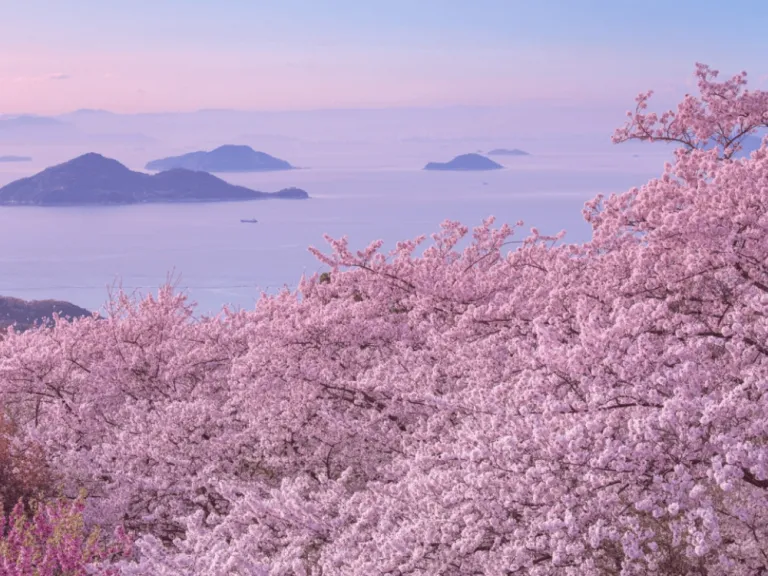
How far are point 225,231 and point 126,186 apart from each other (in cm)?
4819

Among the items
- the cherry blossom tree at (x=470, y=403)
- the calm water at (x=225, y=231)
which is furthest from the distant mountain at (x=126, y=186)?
the cherry blossom tree at (x=470, y=403)

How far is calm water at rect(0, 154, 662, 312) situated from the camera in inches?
3201

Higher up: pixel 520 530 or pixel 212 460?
pixel 520 530

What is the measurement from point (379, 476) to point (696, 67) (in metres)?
6.84

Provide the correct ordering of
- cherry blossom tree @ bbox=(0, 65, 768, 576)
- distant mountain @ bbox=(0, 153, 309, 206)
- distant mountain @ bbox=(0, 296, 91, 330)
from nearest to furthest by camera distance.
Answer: cherry blossom tree @ bbox=(0, 65, 768, 576)
distant mountain @ bbox=(0, 296, 91, 330)
distant mountain @ bbox=(0, 153, 309, 206)

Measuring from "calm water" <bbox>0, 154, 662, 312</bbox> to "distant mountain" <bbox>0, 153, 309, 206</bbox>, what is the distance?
267 cm

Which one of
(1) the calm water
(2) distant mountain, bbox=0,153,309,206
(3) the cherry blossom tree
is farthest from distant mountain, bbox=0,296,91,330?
(2) distant mountain, bbox=0,153,309,206

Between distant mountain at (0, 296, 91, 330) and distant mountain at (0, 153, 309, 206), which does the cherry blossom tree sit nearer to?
distant mountain at (0, 296, 91, 330)

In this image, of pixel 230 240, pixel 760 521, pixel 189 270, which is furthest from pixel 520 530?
pixel 230 240

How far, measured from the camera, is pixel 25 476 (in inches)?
525

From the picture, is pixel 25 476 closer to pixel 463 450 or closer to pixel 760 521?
pixel 463 450

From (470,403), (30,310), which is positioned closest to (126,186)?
(30,310)

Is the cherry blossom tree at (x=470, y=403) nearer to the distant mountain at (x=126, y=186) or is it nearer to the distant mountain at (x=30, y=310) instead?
the distant mountain at (x=30, y=310)

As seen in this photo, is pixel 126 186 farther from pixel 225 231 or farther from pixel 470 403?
pixel 470 403
